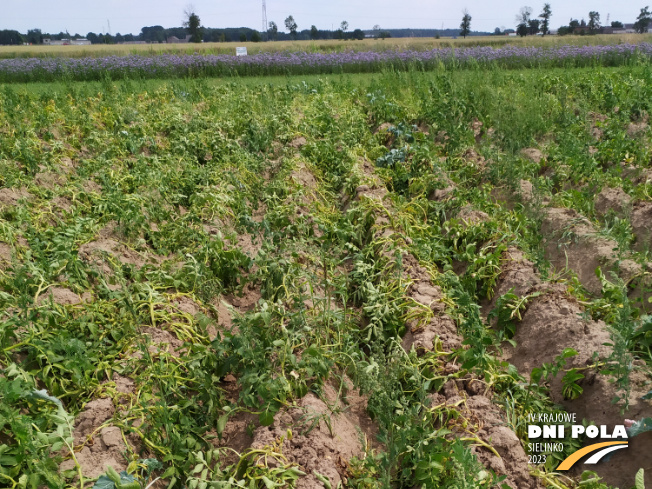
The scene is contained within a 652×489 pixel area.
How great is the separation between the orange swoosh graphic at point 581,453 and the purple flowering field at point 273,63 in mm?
19439

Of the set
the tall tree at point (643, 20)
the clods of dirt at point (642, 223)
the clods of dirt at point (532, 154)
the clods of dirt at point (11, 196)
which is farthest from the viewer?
the tall tree at point (643, 20)

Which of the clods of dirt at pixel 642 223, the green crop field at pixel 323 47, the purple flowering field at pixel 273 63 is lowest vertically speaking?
the clods of dirt at pixel 642 223

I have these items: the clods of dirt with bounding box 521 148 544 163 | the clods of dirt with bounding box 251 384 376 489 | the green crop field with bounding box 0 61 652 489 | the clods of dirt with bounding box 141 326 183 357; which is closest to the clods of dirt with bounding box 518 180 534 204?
the green crop field with bounding box 0 61 652 489

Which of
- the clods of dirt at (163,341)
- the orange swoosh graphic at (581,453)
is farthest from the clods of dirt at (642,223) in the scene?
the clods of dirt at (163,341)

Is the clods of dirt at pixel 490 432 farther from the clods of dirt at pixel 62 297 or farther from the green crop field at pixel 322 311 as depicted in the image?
the clods of dirt at pixel 62 297

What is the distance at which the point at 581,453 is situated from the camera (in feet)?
9.53

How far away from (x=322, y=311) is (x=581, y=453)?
195cm

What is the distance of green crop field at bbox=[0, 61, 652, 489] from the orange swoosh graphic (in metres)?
0.06

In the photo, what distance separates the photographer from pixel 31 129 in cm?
801

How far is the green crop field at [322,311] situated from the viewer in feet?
9.10

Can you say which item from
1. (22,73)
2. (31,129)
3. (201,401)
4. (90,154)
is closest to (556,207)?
(201,401)

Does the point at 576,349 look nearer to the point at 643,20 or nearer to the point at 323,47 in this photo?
the point at 323,47

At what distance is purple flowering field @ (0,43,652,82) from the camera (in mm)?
20548

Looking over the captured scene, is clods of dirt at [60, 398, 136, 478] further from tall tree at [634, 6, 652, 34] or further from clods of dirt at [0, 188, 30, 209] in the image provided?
tall tree at [634, 6, 652, 34]
